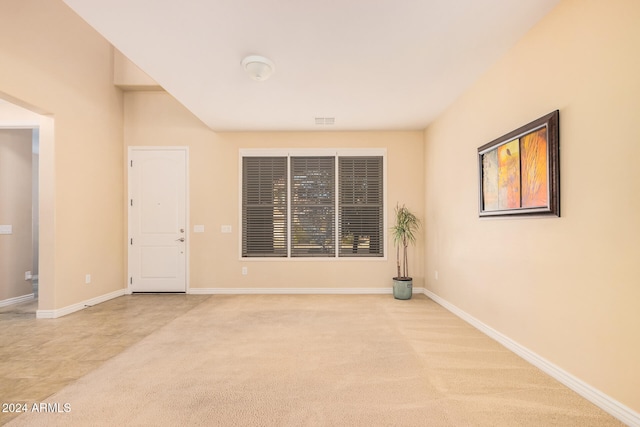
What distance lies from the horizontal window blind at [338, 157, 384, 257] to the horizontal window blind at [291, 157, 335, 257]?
0.18 metres

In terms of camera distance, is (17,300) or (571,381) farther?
(17,300)

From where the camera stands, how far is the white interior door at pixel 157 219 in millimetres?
5637

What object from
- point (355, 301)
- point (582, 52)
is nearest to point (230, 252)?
point (355, 301)

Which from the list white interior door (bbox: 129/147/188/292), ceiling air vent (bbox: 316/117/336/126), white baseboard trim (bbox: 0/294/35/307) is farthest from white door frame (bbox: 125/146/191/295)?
ceiling air vent (bbox: 316/117/336/126)

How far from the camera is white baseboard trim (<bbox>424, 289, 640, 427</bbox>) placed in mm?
1930

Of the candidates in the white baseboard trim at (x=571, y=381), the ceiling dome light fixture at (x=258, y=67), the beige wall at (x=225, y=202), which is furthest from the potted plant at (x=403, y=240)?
the ceiling dome light fixture at (x=258, y=67)

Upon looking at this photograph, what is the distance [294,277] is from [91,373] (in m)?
3.36

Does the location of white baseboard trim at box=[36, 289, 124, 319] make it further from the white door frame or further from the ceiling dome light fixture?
the ceiling dome light fixture

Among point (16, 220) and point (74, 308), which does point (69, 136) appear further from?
point (74, 308)

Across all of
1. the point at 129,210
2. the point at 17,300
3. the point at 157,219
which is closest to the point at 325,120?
the point at 157,219

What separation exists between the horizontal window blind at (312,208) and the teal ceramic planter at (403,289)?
1.21 metres

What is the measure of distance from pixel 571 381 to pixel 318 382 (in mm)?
1793

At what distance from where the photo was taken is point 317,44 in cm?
290

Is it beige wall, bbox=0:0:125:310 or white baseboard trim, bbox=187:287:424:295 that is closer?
beige wall, bbox=0:0:125:310
